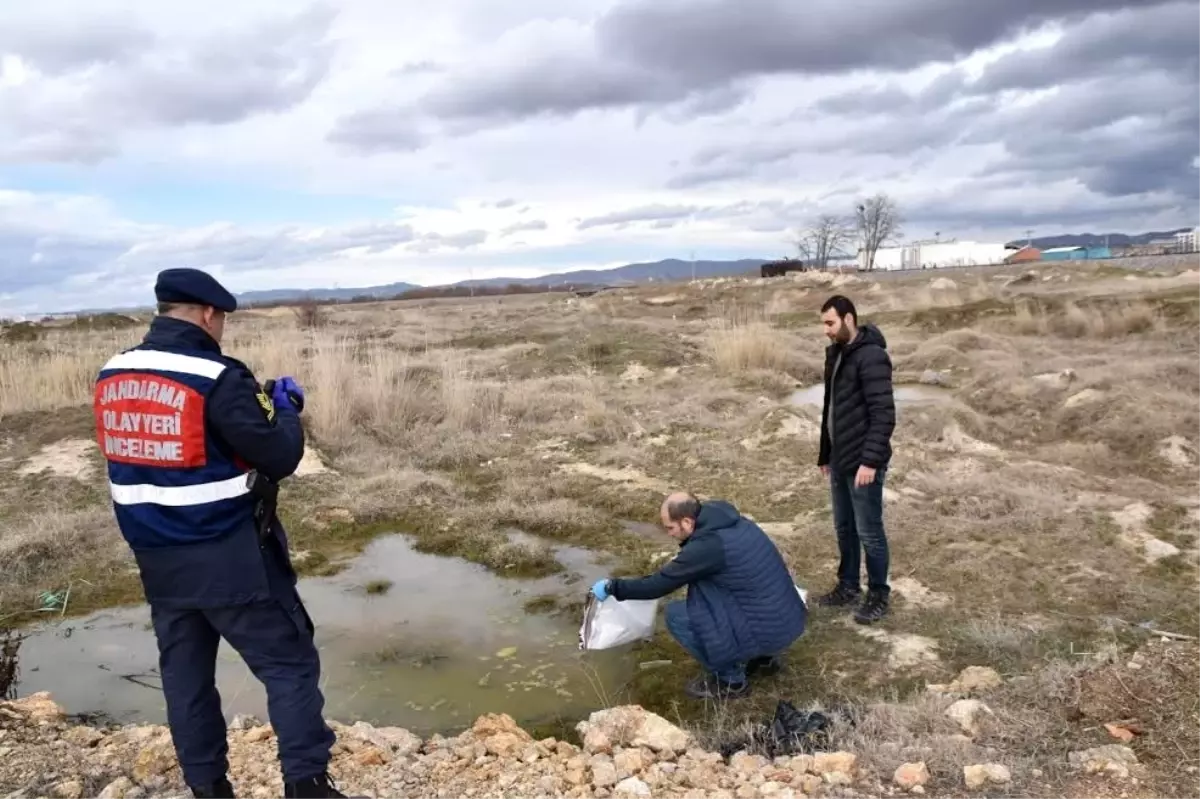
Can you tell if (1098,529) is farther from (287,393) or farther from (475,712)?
(287,393)

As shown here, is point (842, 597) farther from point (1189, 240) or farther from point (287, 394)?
point (1189, 240)

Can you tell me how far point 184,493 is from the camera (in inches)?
89.9

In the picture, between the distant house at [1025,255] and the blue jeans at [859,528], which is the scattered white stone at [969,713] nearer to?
the blue jeans at [859,528]

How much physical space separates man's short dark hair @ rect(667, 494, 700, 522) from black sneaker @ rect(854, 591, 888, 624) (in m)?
1.27

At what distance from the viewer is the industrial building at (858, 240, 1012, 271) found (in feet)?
218

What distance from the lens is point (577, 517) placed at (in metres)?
6.20

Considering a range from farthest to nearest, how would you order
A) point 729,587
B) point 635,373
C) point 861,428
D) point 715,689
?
point 635,373 < point 861,428 < point 715,689 < point 729,587

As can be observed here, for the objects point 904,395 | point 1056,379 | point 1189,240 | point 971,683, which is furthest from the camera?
point 1189,240

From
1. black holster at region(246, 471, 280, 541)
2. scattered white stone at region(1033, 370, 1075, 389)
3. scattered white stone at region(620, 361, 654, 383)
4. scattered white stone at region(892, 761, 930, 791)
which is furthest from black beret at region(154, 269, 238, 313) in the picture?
scattered white stone at region(620, 361, 654, 383)

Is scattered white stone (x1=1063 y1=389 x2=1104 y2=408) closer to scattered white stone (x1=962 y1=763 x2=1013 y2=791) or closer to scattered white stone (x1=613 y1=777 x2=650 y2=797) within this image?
scattered white stone (x1=962 y1=763 x2=1013 y2=791)

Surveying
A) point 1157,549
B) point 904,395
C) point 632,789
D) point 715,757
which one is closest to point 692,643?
point 715,757

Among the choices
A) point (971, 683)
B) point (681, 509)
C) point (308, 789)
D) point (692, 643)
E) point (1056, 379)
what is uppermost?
point (681, 509)

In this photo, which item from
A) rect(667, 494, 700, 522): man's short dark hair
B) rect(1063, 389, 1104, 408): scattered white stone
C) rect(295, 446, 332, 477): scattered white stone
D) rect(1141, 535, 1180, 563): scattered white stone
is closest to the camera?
rect(667, 494, 700, 522): man's short dark hair

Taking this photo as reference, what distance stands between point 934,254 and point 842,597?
2770 inches
